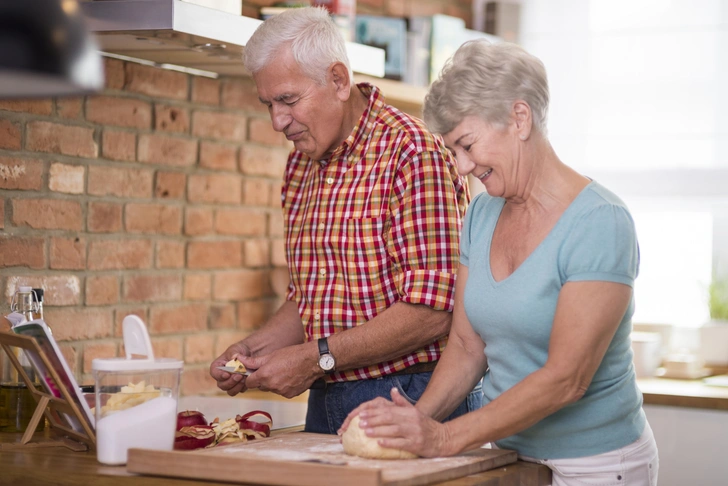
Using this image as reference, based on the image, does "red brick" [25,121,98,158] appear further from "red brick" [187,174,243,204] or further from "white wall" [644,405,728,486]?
"white wall" [644,405,728,486]

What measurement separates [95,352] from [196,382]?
37 centimetres

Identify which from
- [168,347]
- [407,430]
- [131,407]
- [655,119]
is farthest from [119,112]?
[655,119]

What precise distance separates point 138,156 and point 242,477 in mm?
1273

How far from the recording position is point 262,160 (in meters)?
2.92

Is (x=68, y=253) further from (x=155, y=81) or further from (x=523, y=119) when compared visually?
(x=523, y=119)

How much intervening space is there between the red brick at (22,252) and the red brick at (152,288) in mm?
274

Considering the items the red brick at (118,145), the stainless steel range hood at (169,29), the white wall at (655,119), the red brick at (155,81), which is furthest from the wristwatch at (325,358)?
the white wall at (655,119)

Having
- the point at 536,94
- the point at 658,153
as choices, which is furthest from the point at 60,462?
the point at 658,153

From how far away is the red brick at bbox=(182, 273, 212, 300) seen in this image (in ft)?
8.77

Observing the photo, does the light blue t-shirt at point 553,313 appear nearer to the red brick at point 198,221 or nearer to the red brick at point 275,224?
the red brick at point 198,221

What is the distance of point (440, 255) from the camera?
6.14 feet

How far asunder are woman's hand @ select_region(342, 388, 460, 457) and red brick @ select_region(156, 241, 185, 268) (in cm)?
116

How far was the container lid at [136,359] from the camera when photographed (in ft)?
5.22

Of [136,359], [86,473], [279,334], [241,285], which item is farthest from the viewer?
[241,285]
